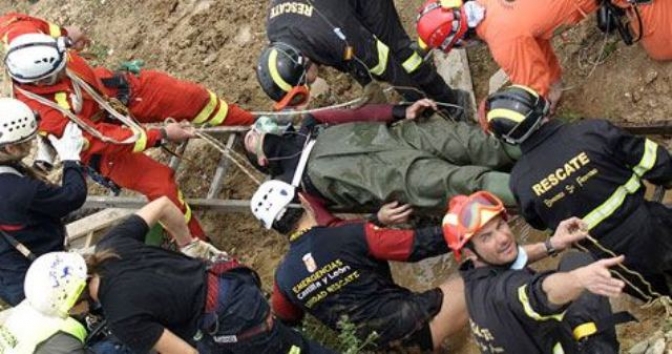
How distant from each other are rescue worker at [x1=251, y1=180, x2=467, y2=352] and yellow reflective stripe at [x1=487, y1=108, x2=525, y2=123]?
875mm

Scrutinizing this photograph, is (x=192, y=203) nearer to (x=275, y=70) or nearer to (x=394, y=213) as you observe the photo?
(x=275, y=70)

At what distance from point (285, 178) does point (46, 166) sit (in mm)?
1846

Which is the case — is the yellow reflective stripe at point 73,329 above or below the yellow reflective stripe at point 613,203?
below

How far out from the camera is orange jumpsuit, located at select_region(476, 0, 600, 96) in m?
5.12

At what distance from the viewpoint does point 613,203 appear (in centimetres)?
436

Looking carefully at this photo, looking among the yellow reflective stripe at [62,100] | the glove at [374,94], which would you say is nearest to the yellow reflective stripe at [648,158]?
the glove at [374,94]

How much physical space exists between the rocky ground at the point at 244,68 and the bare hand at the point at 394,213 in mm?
977

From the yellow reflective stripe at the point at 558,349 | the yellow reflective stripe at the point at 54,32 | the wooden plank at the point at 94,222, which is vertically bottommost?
the wooden plank at the point at 94,222

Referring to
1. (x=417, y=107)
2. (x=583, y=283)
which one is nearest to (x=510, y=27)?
(x=417, y=107)

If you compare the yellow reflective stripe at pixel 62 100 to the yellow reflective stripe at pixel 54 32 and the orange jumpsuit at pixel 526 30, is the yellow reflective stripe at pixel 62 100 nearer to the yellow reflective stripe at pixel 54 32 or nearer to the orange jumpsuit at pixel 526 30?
the yellow reflective stripe at pixel 54 32

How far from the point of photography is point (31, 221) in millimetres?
5555

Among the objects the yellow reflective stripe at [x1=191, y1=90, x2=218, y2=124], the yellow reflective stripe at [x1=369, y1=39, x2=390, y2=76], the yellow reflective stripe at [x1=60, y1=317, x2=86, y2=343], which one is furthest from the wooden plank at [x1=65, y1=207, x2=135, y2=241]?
the yellow reflective stripe at [x1=369, y1=39, x2=390, y2=76]

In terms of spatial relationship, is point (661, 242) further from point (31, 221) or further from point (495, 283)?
point (31, 221)

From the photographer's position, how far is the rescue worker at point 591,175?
4.26 metres
